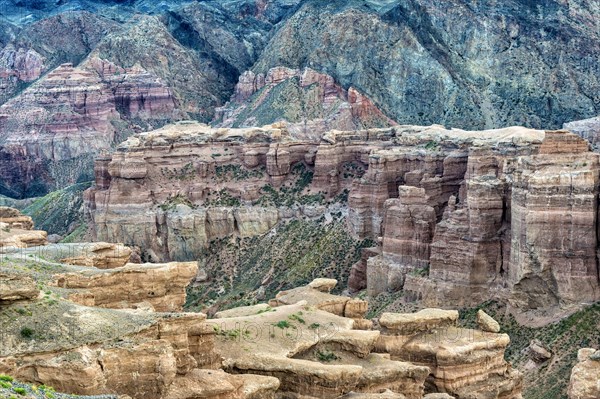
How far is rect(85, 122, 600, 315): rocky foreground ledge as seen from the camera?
2985 inches

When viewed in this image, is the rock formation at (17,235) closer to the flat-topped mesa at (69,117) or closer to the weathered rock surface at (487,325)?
the weathered rock surface at (487,325)

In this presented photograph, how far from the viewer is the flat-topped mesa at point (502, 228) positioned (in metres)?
75.2

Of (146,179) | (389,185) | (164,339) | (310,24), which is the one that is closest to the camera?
(164,339)

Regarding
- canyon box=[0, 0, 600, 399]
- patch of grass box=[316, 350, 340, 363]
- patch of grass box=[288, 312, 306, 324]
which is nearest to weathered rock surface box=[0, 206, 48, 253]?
canyon box=[0, 0, 600, 399]

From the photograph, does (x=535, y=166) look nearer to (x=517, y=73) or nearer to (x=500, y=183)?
(x=500, y=183)

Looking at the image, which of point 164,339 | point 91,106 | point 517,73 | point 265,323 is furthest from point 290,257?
point 91,106

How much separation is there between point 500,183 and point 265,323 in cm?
3050

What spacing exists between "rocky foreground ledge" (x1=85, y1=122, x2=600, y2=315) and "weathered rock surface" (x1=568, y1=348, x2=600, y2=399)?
70.3 ft

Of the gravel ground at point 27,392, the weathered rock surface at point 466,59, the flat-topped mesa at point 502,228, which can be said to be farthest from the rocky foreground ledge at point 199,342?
the weathered rock surface at point 466,59

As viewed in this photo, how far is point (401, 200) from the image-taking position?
300 feet

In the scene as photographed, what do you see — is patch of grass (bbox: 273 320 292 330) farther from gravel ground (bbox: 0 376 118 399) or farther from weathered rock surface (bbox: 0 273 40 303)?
gravel ground (bbox: 0 376 118 399)

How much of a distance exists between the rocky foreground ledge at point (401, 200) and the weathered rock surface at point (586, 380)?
21.4 m

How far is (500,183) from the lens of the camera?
81.7 m

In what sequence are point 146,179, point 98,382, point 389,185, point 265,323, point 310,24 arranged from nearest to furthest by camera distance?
point 98,382, point 265,323, point 389,185, point 146,179, point 310,24
